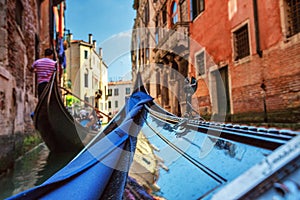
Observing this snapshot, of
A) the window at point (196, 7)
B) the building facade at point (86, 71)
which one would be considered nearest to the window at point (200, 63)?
the window at point (196, 7)

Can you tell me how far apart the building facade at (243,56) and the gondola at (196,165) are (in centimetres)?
266

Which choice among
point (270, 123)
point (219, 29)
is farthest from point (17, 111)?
point (219, 29)

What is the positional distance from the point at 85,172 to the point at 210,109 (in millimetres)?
4634

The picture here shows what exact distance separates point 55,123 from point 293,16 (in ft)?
11.5

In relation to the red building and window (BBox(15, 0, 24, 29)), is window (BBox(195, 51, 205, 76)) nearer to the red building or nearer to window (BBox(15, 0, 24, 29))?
the red building

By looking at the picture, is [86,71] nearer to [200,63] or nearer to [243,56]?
[200,63]

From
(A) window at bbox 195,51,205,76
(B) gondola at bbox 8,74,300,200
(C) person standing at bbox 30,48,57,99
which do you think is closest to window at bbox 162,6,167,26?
(A) window at bbox 195,51,205,76

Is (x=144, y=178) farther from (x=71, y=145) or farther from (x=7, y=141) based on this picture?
(x=71, y=145)

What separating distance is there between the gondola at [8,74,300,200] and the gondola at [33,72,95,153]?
1.87 metres

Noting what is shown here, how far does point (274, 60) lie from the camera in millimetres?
3523

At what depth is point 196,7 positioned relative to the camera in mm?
5895

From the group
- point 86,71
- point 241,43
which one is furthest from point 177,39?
point 86,71

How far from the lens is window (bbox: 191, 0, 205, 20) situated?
5.56m

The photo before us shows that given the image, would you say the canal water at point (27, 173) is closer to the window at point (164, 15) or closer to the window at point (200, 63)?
the window at point (200, 63)
